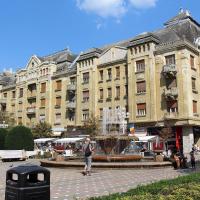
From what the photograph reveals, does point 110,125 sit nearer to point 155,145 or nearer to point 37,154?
point 155,145

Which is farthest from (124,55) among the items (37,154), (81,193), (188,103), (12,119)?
(81,193)

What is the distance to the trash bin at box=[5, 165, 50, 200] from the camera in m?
5.43

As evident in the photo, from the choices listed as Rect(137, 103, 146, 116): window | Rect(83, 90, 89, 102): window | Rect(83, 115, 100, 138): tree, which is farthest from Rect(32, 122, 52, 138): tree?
Rect(137, 103, 146, 116): window

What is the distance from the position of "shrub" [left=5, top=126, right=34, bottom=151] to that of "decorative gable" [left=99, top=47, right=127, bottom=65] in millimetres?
15582

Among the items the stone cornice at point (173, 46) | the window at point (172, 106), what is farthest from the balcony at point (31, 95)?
the window at point (172, 106)

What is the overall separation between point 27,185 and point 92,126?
36777mm

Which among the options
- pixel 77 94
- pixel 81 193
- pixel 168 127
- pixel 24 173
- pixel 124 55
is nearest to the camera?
pixel 24 173

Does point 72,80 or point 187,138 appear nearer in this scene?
point 187,138

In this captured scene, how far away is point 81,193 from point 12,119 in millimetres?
46699

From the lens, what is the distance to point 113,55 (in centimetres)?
4575

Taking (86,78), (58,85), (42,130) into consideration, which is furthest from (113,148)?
(58,85)

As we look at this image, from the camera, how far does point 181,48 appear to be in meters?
38.5

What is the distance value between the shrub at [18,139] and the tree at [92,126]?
8.42m

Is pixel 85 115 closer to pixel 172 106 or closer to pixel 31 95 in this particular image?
pixel 31 95
